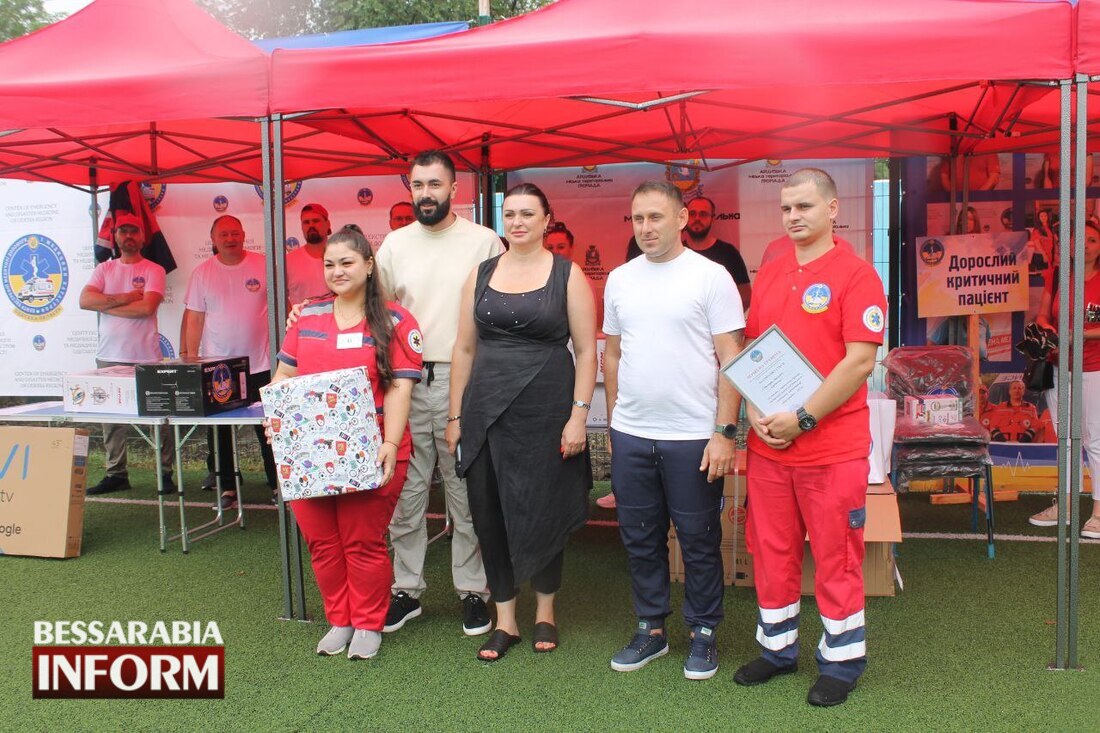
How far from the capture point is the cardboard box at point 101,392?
4547 mm

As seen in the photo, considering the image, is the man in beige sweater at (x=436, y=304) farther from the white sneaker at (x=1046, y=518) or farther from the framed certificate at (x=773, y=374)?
the white sneaker at (x=1046, y=518)

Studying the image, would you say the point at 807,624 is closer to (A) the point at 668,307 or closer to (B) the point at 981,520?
(A) the point at 668,307

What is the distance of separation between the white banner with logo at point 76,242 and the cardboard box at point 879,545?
3.81m

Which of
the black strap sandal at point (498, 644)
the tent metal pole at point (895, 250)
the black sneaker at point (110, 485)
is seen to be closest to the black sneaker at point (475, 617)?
the black strap sandal at point (498, 644)

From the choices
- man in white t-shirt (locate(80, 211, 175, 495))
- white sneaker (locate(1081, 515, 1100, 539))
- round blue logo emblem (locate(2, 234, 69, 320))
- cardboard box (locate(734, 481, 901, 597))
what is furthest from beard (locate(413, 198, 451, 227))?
round blue logo emblem (locate(2, 234, 69, 320))

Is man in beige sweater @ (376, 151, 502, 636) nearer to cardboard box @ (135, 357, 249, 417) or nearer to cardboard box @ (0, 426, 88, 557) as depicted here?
cardboard box @ (135, 357, 249, 417)

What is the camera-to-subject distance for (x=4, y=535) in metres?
4.63

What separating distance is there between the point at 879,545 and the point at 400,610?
2030 mm

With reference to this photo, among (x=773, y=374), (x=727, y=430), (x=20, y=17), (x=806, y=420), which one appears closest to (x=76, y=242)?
(x=727, y=430)

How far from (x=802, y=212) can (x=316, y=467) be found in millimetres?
1757

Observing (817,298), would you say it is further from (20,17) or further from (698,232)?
(20,17)

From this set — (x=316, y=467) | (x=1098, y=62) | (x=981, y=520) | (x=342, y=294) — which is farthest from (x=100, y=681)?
(x=981, y=520)

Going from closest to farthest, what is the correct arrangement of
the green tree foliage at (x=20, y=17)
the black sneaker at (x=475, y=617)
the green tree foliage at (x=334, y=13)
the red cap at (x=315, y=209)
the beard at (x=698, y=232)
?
1. the black sneaker at (x=475, y=617)
2. the beard at (x=698, y=232)
3. the red cap at (x=315, y=209)
4. the green tree foliage at (x=20, y=17)
5. the green tree foliage at (x=334, y=13)

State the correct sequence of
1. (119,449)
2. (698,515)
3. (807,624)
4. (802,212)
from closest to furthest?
1. (802,212)
2. (698,515)
3. (807,624)
4. (119,449)
